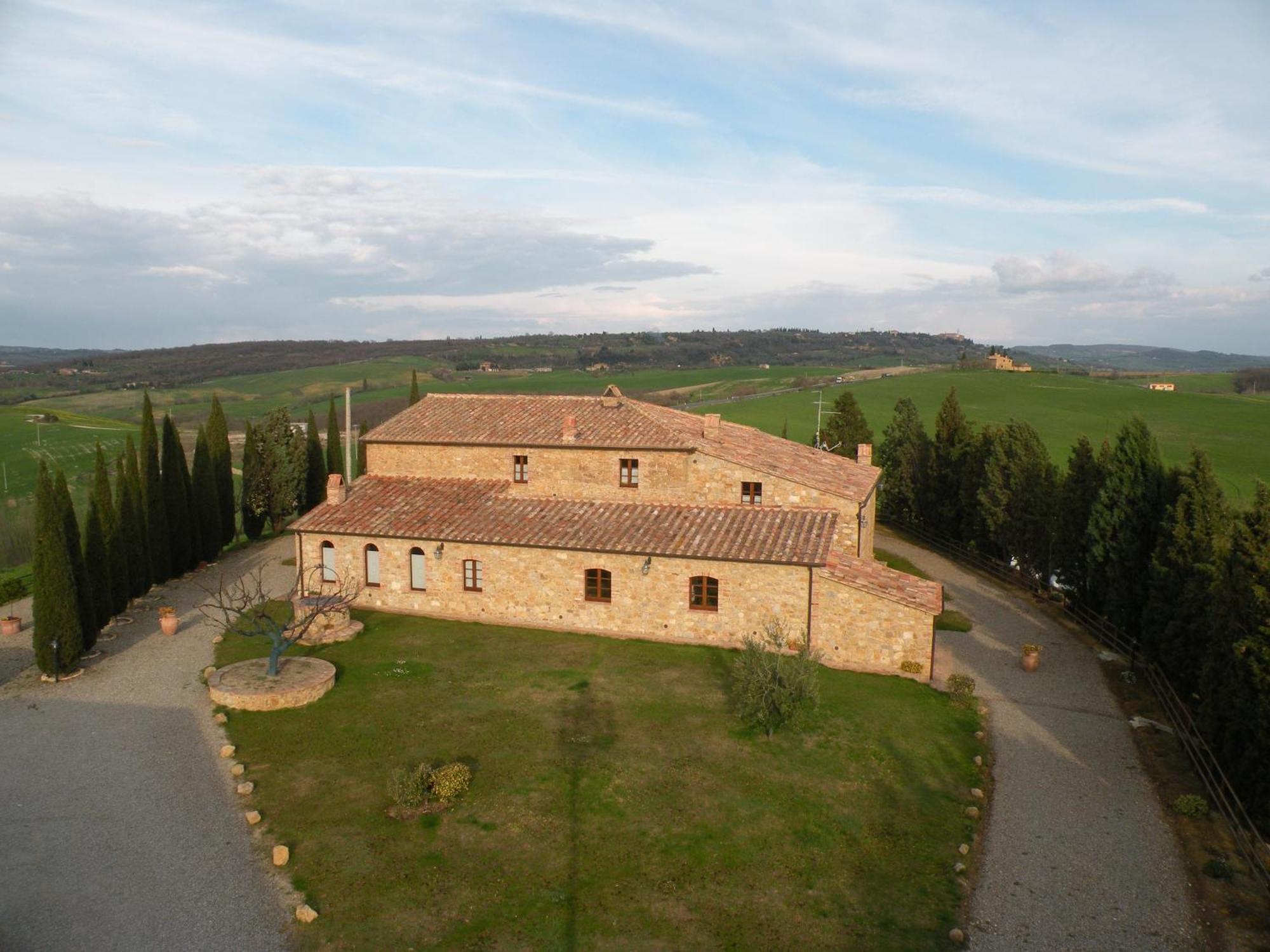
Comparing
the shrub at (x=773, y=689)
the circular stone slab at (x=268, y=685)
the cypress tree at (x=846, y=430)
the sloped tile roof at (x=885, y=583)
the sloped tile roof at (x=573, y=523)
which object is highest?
the cypress tree at (x=846, y=430)

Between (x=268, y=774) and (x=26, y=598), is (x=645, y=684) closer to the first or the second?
(x=268, y=774)

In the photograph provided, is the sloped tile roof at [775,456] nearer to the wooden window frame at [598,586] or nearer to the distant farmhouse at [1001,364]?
the wooden window frame at [598,586]

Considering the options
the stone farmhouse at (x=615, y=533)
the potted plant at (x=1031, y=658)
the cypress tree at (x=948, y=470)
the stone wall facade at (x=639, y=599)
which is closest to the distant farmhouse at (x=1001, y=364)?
the cypress tree at (x=948, y=470)

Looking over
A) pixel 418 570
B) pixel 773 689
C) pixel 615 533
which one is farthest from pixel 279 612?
pixel 773 689

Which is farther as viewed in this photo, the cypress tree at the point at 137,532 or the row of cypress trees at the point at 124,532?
the cypress tree at the point at 137,532

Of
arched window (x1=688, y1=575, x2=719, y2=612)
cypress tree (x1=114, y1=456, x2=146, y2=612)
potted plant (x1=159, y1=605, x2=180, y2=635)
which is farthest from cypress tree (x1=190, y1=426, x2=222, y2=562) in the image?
arched window (x1=688, y1=575, x2=719, y2=612)

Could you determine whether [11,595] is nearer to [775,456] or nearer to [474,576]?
[474,576]

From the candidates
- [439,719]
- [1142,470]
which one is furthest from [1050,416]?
[439,719]

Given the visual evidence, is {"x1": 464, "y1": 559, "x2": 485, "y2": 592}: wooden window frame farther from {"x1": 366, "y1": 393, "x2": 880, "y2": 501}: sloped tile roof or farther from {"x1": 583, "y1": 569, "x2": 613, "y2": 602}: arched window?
{"x1": 366, "y1": 393, "x2": 880, "y2": 501}: sloped tile roof
